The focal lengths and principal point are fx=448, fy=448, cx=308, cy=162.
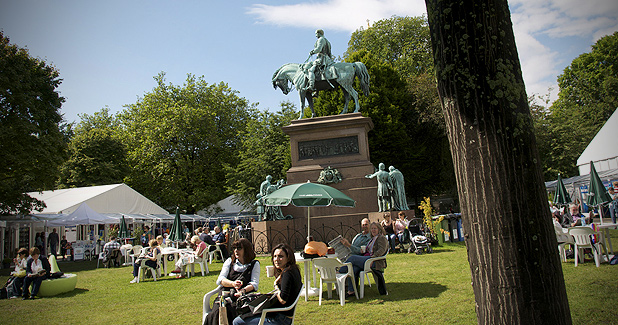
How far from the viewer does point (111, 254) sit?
18203 mm

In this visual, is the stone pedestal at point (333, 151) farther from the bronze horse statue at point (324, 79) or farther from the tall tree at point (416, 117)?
the tall tree at point (416, 117)

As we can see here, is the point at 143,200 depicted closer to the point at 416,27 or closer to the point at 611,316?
the point at 416,27

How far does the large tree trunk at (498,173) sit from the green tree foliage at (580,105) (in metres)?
35.0

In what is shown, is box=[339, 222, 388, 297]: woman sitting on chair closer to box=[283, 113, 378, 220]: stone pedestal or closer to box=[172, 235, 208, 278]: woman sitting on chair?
box=[172, 235, 208, 278]: woman sitting on chair

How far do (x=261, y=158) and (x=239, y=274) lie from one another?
28.1 meters

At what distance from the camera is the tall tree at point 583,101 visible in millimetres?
34375

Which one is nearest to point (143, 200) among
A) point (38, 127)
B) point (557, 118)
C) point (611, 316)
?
point (38, 127)

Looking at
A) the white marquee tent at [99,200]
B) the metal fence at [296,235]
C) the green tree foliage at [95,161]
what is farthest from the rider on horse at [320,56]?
the green tree foliage at [95,161]

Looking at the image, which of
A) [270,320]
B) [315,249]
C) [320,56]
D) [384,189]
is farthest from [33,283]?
[320,56]

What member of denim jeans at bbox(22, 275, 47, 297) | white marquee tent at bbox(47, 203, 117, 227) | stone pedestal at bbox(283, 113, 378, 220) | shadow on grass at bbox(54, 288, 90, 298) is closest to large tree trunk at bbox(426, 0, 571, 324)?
shadow on grass at bbox(54, 288, 90, 298)

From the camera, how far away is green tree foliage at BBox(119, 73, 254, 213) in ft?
125

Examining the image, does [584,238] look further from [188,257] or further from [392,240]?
[188,257]

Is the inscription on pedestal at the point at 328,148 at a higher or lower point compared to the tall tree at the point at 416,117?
lower

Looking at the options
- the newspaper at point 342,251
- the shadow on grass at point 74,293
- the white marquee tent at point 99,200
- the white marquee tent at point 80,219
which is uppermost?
the white marquee tent at point 99,200
